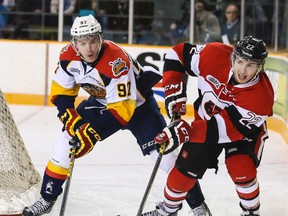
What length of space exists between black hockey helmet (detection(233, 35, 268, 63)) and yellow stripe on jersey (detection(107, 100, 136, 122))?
550 mm

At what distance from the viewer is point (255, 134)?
133 inches

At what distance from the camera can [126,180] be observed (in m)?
4.74

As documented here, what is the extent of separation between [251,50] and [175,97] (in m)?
0.46

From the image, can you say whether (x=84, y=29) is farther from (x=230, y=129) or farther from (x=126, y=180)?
(x=126, y=180)

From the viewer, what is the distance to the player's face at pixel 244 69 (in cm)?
317

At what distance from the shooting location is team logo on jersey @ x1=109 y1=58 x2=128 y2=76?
3.50 metres

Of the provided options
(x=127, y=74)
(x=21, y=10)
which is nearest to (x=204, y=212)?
(x=127, y=74)

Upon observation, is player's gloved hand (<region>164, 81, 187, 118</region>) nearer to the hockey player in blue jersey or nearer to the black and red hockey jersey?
the black and red hockey jersey

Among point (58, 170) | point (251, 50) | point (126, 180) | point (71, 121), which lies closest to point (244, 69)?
point (251, 50)

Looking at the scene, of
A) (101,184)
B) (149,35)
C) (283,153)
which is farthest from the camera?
(149,35)

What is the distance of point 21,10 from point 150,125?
4763mm

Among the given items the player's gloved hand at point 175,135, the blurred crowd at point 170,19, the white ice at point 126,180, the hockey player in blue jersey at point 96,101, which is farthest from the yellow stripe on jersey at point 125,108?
the blurred crowd at point 170,19

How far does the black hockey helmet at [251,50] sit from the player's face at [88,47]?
2.00 feet

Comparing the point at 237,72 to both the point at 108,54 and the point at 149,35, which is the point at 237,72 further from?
the point at 149,35
